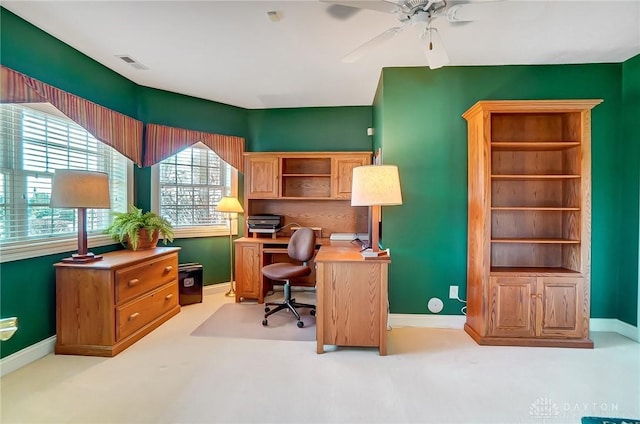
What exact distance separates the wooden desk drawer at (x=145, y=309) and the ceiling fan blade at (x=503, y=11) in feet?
11.0

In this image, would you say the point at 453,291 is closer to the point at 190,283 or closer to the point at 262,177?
the point at 262,177

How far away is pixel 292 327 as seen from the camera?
300 centimetres

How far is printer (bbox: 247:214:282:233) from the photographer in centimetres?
391

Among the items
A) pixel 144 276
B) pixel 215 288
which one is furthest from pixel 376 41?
pixel 215 288


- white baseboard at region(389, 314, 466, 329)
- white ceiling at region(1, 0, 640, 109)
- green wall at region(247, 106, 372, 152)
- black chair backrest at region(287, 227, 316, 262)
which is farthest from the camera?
green wall at region(247, 106, 372, 152)

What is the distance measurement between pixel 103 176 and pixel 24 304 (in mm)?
1124

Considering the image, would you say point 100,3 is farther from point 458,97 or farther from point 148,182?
point 458,97

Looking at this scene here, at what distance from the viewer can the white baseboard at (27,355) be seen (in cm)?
214

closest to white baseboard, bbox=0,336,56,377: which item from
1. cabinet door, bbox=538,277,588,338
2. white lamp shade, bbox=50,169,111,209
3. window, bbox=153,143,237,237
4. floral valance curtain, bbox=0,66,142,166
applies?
white lamp shade, bbox=50,169,111,209

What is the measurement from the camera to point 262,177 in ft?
13.3

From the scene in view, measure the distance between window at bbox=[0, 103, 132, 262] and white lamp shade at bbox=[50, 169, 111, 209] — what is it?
248 millimetres

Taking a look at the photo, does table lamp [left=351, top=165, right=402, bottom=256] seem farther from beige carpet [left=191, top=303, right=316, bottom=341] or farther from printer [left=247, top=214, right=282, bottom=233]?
printer [left=247, top=214, right=282, bottom=233]

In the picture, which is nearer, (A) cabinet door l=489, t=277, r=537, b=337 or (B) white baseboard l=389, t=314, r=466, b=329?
(A) cabinet door l=489, t=277, r=537, b=337

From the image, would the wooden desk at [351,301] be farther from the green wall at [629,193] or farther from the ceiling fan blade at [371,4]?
the green wall at [629,193]
